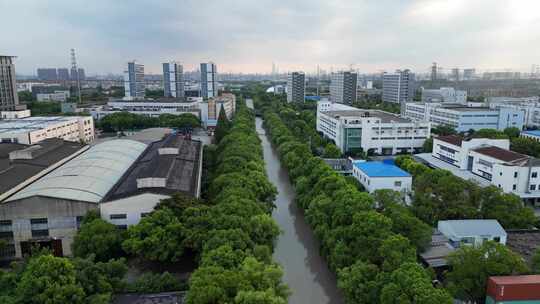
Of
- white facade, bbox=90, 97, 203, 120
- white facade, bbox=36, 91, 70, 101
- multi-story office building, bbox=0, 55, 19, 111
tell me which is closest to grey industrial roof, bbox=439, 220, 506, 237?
white facade, bbox=90, 97, 203, 120

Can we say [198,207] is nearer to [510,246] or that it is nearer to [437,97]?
[510,246]

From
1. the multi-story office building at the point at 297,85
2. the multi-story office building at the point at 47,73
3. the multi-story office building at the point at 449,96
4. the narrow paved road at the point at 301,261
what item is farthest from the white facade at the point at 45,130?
the multi-story office building at the point at 47,73

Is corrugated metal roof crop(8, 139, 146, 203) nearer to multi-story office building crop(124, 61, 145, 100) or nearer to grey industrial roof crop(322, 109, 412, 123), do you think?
grey industrial roof crop(322, 109, 412, 123)

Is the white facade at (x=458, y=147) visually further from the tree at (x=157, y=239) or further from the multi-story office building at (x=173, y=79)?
the multi-story office building at (x=173, y=79)

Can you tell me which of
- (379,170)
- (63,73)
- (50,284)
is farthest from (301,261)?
(63,73)

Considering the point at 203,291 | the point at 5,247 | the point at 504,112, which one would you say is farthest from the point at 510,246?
the point at 504,112
